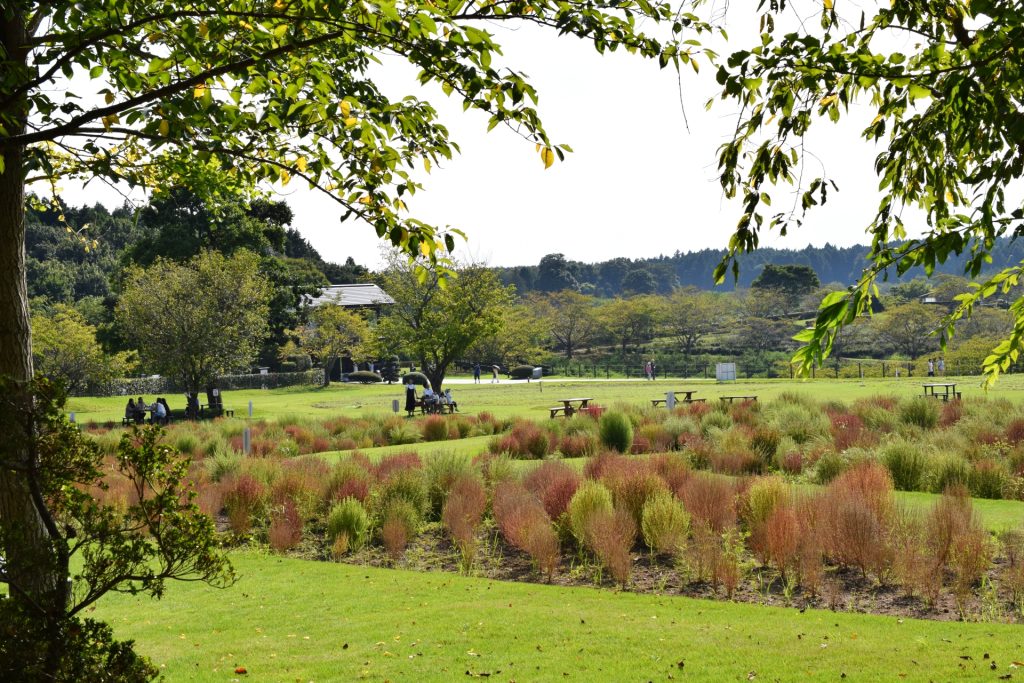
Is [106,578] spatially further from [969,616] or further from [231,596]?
[969,616]

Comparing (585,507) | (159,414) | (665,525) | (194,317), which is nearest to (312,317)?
(194,317)

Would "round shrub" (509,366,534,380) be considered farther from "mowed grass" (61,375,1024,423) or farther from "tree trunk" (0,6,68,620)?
"tree trunk" (0,6,68,620)

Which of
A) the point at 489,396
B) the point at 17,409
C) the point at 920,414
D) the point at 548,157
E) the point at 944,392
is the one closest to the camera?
the point at 17,409

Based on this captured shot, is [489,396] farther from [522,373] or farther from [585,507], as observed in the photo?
[585,507]

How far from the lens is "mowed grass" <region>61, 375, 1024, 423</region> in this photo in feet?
111

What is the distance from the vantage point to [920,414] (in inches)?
800

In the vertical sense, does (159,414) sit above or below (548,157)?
below

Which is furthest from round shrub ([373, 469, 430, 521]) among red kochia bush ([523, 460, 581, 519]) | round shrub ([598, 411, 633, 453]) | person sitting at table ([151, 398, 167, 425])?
person sitting at table ([151, 398, 167, 425])

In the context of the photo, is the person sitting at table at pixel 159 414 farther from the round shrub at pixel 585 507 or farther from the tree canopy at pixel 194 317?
the round shrub at pixel 585 507

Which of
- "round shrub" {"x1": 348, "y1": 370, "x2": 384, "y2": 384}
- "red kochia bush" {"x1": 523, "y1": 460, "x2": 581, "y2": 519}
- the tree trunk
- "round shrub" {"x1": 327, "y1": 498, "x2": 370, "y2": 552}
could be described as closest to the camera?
the tree trunk

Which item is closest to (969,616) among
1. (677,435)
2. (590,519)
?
(590,519)

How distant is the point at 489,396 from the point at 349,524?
31808 millimetres

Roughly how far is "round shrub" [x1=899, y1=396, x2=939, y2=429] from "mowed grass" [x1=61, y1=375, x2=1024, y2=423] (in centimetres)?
933

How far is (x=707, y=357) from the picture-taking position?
7769 cm
